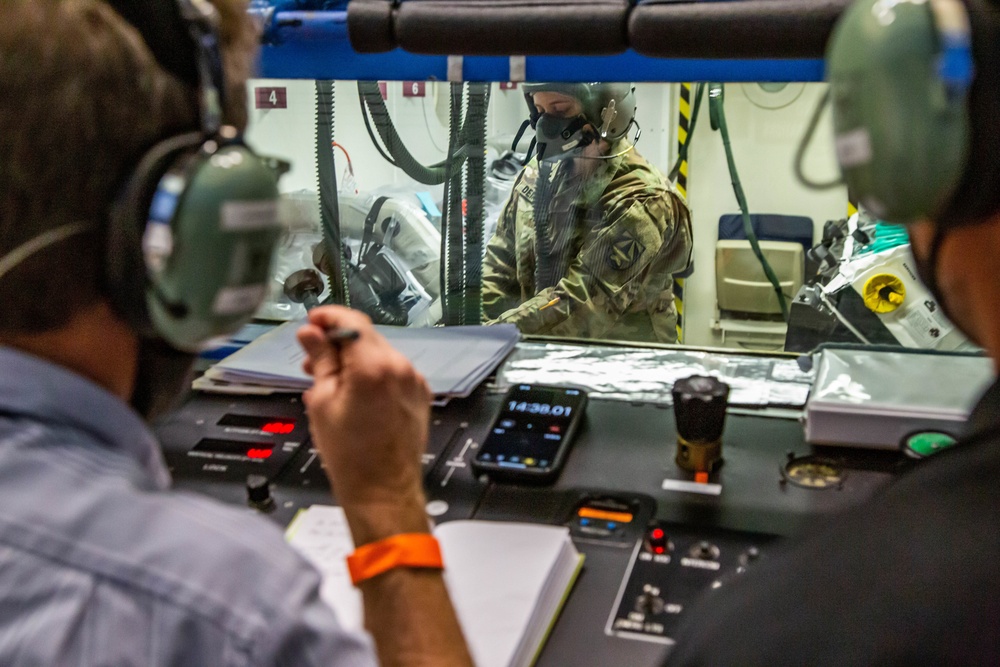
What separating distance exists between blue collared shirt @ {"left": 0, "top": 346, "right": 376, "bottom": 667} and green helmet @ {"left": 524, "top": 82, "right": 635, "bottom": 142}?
1.46m

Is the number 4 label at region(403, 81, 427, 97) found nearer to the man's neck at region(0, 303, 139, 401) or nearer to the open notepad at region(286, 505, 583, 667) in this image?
the open notepad at region(286, 505, 583, 667)

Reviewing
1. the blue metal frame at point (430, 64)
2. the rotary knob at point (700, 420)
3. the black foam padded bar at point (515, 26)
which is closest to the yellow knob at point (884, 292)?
the blue metal frame at point (430, 64)

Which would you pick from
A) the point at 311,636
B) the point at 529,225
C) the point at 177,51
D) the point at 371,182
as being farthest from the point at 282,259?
the point at 311,636

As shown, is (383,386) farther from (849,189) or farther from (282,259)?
(282,259)

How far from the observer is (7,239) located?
58 cm

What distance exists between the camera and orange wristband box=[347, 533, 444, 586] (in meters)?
0.82

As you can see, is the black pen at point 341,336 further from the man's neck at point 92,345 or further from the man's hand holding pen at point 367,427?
the man's neck at point 92,345

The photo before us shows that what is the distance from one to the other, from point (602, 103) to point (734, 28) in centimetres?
90

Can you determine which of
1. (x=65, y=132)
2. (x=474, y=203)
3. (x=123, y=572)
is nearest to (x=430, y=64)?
(x=474, y=203)

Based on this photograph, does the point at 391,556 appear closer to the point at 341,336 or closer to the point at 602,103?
the point at 341,336

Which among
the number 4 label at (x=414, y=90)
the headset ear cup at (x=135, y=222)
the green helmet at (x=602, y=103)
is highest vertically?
the headset ear cup at (x=135, y=222)

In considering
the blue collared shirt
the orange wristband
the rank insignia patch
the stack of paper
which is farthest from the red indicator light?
the rank insignia patch

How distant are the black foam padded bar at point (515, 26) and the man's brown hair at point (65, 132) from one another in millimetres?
653

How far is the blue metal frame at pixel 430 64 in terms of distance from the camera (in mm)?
1293
